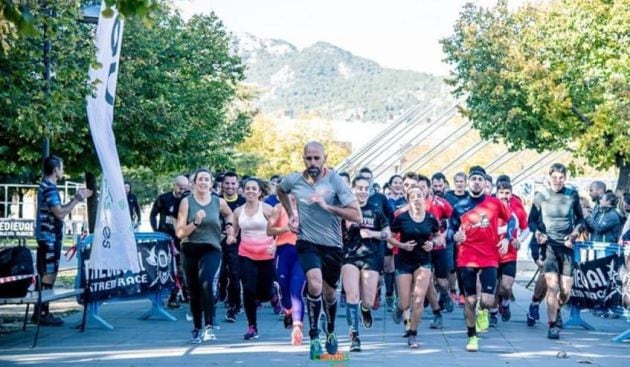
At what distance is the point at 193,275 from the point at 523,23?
23.5 m

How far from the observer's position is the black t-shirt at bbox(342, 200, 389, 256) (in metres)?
11.7

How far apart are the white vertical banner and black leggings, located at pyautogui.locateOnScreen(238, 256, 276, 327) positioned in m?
1.43

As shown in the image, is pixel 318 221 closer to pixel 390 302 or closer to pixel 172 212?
pixel 390 302

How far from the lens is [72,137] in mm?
22062

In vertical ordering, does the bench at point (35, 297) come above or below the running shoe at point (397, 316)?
above

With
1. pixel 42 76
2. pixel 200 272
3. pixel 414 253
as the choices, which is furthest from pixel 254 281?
pixel 42 76

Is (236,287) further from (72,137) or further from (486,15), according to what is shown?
(486,15)

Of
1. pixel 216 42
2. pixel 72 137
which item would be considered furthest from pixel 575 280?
pixel 216 42

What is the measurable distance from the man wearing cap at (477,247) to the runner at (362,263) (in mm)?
875

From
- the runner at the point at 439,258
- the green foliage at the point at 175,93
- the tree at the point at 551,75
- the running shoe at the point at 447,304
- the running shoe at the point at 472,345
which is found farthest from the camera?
the tree at the point at 551,75

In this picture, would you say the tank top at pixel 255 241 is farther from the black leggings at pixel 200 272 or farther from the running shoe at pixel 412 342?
the running shoe at pixel 412 342

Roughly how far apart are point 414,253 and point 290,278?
5.88 ft

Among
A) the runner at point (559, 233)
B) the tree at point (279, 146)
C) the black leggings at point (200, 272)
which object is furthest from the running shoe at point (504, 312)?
the tree at point (279, 146)

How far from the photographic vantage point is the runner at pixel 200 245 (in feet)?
38.8
